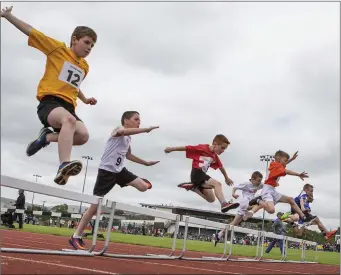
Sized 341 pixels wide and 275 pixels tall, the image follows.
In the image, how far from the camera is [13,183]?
397 centimetres

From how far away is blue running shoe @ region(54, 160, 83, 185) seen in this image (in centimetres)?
408

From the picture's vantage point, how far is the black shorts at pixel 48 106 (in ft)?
14.2

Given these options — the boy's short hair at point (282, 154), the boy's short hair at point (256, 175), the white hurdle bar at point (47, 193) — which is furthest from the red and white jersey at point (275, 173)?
the white hurdle bar at point (47, 193)

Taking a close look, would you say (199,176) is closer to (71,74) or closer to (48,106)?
(71,74)

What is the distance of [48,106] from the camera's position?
4.34m

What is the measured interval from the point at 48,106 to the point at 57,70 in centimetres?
41

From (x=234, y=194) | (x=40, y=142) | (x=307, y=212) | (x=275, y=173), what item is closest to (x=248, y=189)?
(x=234, y=194)

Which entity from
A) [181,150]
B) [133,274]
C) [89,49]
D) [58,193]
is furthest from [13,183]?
[181,150]

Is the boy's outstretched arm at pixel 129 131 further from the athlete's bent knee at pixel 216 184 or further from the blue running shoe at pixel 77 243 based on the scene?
the athlete's bent knee at pixel 216 184

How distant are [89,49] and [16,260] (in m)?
2.19

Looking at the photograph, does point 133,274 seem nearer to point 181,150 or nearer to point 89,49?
point 89,49

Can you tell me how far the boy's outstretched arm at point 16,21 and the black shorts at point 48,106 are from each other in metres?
0.67

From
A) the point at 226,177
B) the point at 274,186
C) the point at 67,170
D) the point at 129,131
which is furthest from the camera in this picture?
the point at 274,186

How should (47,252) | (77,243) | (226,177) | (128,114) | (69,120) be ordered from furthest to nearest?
(226,177), (128,114), (77,243), (47,252), (69,120)
